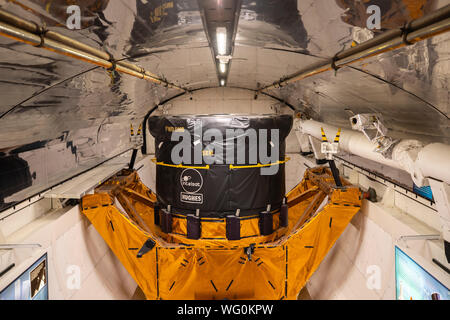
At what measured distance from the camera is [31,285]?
3004 mm

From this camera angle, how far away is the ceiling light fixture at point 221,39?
135 inches

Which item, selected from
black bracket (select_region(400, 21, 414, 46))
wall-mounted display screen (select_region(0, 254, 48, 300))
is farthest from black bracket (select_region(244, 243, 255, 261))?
black bracket (select_region(400, 21, 414, 46))

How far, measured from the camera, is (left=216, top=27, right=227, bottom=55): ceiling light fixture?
3439 millimetres

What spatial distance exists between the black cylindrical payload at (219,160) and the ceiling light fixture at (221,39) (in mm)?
1010

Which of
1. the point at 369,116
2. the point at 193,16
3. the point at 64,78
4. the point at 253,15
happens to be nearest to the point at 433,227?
the point at 369,116

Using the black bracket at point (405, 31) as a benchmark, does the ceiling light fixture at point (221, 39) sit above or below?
above

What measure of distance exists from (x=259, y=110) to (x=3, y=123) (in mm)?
7597

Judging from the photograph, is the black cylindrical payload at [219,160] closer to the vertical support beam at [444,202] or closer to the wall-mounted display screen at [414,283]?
the wall-mounted display screen at [414,283]

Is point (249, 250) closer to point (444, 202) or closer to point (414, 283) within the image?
point (414, 283)

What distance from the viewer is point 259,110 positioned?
992cm

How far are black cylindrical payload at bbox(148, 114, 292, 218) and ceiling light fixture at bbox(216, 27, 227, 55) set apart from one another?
3.31 feet

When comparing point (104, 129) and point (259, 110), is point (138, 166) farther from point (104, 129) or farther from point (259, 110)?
point (259, 110)

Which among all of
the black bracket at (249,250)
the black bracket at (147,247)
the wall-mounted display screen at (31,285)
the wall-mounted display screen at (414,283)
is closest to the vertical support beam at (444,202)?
the wall-mounted display screen at (414,283)

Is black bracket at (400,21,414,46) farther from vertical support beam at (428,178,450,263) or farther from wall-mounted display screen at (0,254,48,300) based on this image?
wall-mounted display screen at (0,254,48,300)
